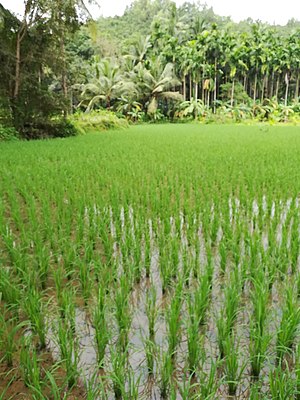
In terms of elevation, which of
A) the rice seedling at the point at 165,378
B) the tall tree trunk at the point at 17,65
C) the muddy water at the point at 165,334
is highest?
the tall tree trunk at the point at 17,65

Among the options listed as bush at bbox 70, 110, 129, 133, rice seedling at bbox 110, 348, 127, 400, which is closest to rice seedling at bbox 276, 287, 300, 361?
rice seedling at bbox 110, 348, 127, 400

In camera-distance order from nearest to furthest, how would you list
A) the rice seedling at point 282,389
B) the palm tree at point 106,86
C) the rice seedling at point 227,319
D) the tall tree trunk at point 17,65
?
1. the rice seedling at point 282,389
2. the rice seedling at point 227,319
3. the tall tree trunk at point 17,65
4. the palm tree at point 106,86

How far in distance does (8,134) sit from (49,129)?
200 centimetres

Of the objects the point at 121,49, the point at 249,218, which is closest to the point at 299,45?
the point at 121,49

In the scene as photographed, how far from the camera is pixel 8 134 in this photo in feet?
36.4

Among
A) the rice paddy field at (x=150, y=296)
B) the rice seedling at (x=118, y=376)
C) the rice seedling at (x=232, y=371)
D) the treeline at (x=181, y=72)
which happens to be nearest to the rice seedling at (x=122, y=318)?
the rice paddy field at (x=150, y=296)

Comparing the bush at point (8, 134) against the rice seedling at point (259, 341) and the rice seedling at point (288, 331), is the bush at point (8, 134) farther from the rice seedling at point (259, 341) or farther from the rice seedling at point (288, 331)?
the rice seedling at point (288, 331)

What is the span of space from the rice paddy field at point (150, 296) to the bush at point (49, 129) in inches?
303

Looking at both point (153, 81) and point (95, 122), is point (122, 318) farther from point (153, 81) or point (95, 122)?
point (153, 81)

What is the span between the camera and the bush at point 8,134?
35.5ft

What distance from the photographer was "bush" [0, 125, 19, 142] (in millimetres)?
10812

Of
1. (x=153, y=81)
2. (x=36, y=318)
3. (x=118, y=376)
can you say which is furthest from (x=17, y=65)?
(x=153, y=81)

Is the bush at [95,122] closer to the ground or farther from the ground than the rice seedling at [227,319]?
farther from the ground

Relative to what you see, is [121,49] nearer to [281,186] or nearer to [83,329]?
[281,186]
